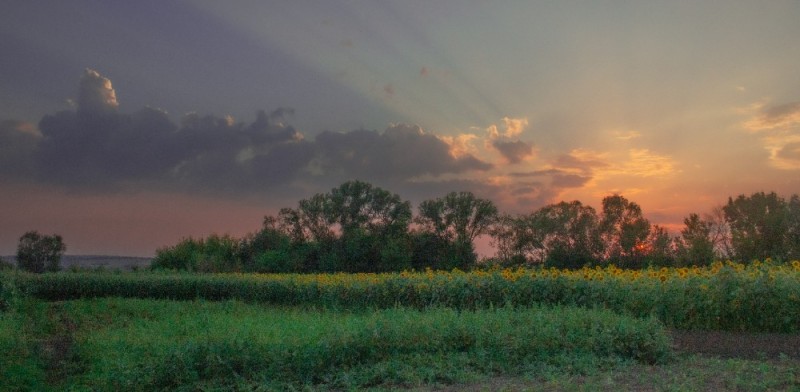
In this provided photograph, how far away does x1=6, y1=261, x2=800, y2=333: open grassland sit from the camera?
37.3 feet

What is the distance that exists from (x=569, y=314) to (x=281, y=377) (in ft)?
14.7

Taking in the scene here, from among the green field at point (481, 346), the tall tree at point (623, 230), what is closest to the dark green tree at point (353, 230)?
the tall tree at point (623, 230)

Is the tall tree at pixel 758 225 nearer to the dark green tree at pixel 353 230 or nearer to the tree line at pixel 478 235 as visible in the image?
the tree line at pixel 478 235

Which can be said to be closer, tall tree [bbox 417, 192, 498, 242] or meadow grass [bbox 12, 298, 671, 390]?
meadow grass [bbox 12, 298, 671, 390]

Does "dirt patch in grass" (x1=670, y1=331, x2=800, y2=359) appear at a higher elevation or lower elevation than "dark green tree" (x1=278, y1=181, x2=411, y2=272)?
lower

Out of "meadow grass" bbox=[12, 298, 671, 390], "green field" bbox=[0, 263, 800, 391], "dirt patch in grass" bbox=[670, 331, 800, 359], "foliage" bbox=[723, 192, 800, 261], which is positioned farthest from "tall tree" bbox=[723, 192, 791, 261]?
"meadow grass" bbox=[12, 298, 671, 390]

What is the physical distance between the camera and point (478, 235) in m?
32.3

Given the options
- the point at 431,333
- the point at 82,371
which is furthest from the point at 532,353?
the point at 82,371

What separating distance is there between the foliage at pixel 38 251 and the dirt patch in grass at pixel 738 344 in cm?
3705

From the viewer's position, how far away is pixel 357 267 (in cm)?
3180

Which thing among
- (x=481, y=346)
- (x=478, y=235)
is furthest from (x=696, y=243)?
(x=481, y=346)

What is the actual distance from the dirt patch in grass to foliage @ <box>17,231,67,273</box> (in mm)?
37050

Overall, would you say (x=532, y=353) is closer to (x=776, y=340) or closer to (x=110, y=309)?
(x=776, y=340)

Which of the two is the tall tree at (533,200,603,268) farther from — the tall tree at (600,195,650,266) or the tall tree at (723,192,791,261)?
the tall tree at (723,192,791,261)
